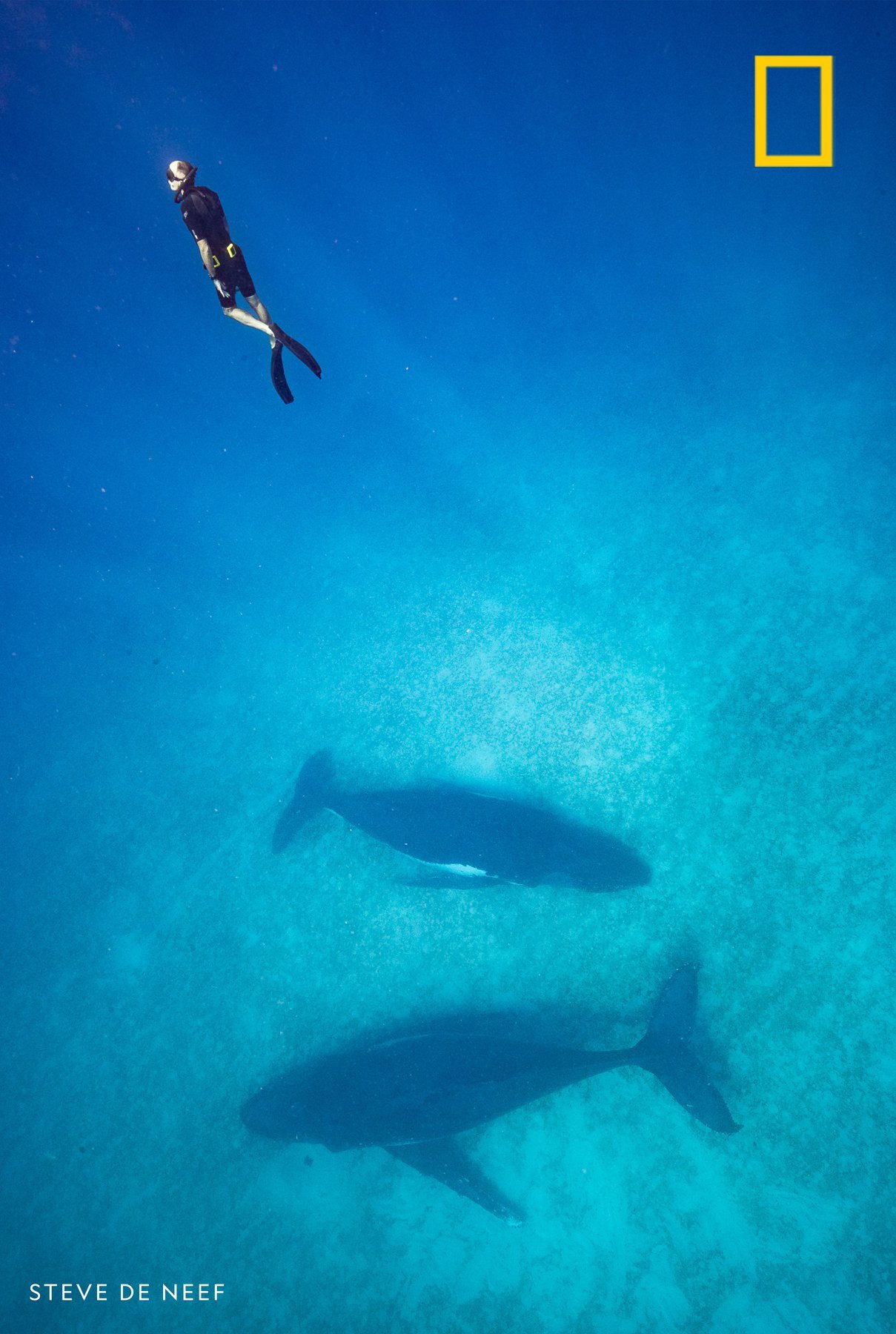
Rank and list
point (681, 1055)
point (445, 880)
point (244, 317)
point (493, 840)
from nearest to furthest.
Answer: point (244, 317), point (681, 1055), point (493, 840), point (445, 880)

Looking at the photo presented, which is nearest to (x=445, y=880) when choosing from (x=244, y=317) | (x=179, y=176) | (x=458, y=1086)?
(x=458, y=1086)

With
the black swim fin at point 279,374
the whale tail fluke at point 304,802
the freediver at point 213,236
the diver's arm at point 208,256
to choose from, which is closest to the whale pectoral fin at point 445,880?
the whale tail fluke at point 304,802

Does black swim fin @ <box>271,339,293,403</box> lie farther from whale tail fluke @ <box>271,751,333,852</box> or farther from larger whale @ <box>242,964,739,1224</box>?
larger whale @ <box>242,964,739,1224</box>

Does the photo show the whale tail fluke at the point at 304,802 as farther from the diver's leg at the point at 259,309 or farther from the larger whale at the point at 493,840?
the diver's leg at the point at 259,309

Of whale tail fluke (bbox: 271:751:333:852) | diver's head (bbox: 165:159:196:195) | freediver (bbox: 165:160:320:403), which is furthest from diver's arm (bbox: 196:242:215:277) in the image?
whale tail fluke (bbox: 271:751:333:852)

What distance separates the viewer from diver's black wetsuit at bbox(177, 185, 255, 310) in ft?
9.91

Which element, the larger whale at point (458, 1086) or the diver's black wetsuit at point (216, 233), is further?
the larger whale at point (458, 1086)

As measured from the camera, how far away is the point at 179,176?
10.1 feet

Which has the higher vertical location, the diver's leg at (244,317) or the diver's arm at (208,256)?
the diver's arm at (208,256)

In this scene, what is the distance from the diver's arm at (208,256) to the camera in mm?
3120

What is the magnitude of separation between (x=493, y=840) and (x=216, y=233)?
542 cm

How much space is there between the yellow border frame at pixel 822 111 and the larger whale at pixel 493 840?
39.0 ft

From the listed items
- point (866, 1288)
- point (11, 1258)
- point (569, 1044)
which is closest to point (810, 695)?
point (569, 1044)

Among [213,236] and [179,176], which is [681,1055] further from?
[179,176]
